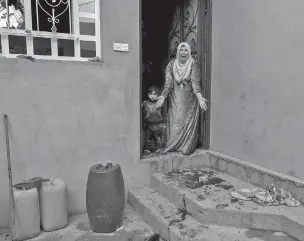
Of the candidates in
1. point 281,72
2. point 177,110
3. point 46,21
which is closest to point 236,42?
point 281,72

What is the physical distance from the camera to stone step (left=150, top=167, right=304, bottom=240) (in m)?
3.05

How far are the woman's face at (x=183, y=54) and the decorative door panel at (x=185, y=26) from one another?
1.47 feet

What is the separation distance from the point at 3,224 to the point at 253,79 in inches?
A: 155

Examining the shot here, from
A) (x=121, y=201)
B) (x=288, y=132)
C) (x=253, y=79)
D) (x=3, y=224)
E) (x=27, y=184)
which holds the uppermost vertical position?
(x=253, y=79)

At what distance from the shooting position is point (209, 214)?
10.6 ft

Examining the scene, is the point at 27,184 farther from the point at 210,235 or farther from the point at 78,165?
the point at 210,235

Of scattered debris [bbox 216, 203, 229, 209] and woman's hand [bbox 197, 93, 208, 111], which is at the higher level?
woman's hand [bbox 197, 93, 208, 111]

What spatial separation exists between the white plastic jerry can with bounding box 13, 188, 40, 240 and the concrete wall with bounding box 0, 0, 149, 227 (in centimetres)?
41

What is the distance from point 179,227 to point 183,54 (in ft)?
8.82

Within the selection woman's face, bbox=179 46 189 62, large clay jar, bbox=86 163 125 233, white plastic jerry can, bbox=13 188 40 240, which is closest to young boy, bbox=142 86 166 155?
woman's face, bbox=179 46 189 62

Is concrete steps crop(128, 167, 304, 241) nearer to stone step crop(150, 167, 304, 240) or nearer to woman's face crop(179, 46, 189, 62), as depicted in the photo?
stone step crop(150, 167, 304, 240)

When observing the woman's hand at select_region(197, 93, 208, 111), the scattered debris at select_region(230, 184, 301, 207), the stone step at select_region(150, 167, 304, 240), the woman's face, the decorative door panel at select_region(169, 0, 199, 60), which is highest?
the decorative door panel at select_region(169, 0, 199, 60)

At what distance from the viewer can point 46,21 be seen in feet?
12.0

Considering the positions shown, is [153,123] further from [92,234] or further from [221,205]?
[92,234]
